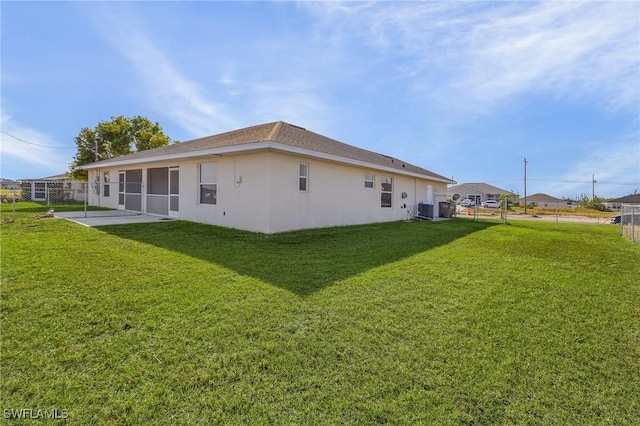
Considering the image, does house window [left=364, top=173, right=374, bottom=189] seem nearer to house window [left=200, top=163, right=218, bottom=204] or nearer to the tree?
house window [left=200, top=163, right=218, bottom=204]

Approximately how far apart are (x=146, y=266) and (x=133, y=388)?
10.9ft

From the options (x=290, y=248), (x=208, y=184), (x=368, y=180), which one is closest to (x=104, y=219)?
(x=208, y=184)

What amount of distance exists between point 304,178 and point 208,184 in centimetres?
351

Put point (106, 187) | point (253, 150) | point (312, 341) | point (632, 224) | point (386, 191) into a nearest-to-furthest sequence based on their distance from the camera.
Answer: point (312, 341) < point (253, 150) < point (632, 224) < point (386, 191) < point (106, 187)

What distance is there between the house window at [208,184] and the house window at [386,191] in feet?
25.0

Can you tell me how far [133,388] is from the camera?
7.69 feet

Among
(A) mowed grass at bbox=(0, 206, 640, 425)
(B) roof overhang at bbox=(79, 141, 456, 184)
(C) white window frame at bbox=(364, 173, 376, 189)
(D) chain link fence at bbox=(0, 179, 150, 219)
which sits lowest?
(A) mowed grass at bbox=(0, 206, 640, 425)

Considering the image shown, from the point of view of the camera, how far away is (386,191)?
15.0 m

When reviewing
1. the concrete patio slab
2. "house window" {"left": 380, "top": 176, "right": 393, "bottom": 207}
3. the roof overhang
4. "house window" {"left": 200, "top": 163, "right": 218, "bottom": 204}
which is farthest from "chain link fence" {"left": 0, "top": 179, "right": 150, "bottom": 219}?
"house window" {"left": 380, "top": 176, "right": 393, "bottom": 207}

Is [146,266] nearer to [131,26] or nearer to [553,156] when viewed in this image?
[131,26]

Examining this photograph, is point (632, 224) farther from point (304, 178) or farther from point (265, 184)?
point (265, 184)

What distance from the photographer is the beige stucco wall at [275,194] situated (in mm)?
9141

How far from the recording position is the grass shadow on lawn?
522 cm

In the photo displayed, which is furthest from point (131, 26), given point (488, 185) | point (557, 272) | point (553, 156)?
point (488, 185)
